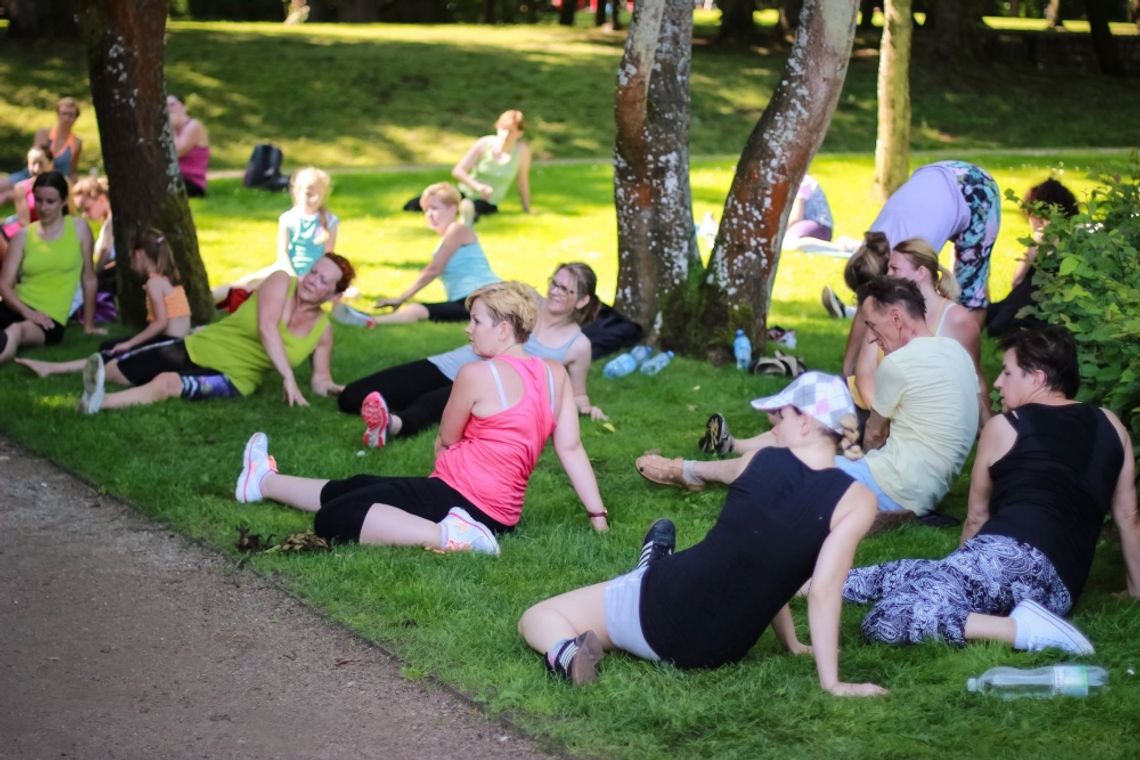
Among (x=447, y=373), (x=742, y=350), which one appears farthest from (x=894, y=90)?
(x=447, y=373)

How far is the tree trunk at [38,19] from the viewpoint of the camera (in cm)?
2667

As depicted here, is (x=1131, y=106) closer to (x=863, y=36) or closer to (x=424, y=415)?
(x=863, y=36)

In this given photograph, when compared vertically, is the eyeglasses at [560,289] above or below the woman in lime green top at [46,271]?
above

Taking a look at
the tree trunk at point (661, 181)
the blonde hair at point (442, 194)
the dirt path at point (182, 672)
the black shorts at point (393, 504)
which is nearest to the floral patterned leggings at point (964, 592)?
the dirt path at point (182, 672)

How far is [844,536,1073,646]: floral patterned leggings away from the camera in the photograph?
543cm

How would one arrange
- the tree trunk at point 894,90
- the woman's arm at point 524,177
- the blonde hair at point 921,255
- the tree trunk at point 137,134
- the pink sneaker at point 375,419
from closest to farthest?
the blonde hair at point 921,255 → the pink sneaker at point 375,419 → the tree trunk at point 137,134 → the tree trunk at point 894,90 → the woman's arm at point 524,177

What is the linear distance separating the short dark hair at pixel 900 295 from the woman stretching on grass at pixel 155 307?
5071 millimetres

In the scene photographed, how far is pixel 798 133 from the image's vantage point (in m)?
9.82

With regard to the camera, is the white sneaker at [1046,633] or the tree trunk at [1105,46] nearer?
the white sneaker at [1046,633]

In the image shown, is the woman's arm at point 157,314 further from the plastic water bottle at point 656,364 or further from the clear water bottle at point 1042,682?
the clear water bottle at point 1042,682

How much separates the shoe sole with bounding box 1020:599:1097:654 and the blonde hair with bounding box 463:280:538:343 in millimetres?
2496

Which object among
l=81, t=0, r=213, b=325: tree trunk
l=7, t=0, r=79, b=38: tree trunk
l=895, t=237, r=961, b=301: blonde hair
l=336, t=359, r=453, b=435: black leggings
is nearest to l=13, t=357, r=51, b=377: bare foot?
l=81, t=0, r=213, b=325: tree trunk

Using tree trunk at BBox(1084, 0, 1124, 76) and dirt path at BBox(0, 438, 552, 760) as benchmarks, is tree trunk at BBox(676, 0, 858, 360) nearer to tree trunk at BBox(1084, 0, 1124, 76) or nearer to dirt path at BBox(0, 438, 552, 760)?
dirt path at BBox(0, 438, 552, 760)

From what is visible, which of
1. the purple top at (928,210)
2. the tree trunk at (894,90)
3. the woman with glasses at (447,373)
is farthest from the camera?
the tree trunk at (894,90)
